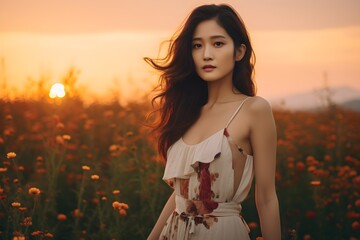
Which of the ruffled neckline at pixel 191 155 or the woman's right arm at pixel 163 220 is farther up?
the ruffled neckline at pixel 191 155

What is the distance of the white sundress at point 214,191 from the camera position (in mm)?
2057

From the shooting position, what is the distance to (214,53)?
2203mm

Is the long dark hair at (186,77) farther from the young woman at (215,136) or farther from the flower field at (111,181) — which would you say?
the flower field at (111,181)

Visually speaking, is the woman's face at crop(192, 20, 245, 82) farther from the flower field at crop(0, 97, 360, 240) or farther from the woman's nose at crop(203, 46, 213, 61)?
the flower field at crop(0, 97, 360, 240)

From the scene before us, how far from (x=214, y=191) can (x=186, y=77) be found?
69 centimetres

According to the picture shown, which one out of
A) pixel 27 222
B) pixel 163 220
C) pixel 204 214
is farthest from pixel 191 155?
pixel 27 222

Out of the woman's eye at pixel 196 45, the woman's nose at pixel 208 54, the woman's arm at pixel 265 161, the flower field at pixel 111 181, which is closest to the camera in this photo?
the woman's arm at pixel 265 161

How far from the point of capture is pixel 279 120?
645cm

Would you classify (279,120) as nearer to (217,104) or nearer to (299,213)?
(299,213)

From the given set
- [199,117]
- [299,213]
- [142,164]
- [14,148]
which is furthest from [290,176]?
[14,148]

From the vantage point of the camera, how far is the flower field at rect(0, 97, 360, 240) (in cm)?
310

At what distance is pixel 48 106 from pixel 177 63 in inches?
138

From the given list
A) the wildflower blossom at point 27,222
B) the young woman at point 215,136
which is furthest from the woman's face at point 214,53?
the wildflower blossom at point 27,222

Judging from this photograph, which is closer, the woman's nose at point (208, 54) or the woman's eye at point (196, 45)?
the woman's nose at point (208, 54)
